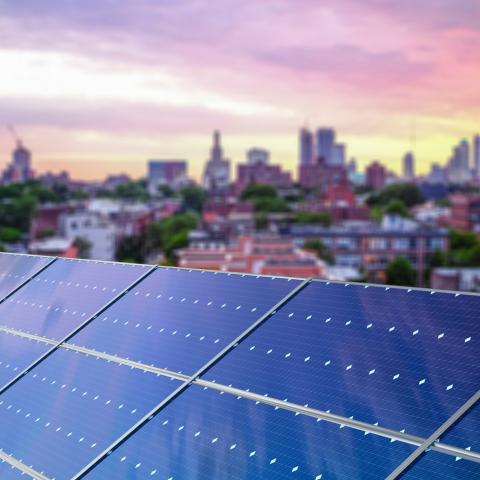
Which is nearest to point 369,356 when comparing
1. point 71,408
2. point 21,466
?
point 71,408

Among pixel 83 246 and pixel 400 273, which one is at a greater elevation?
pixel 83 246

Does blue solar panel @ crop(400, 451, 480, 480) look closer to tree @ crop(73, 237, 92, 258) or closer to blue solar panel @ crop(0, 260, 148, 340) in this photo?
blue solar panel @ crop(0, 260, 148, 340)

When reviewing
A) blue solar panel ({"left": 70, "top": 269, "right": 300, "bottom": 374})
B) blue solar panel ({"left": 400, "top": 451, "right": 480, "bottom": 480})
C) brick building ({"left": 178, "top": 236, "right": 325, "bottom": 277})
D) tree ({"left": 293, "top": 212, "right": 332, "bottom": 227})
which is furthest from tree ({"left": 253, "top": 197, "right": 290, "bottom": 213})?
blue solar panel ({"left": 400, "top": 451, "right": 480, "bottom": 480})

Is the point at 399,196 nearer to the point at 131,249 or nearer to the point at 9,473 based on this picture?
the point at 131,249

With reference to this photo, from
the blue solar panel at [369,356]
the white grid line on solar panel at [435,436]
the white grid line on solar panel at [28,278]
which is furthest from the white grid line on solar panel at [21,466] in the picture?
the white grid line on solar panel at [28,278]

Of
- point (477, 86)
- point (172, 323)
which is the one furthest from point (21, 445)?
point (477, 86)

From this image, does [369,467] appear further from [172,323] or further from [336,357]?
[172,323]
